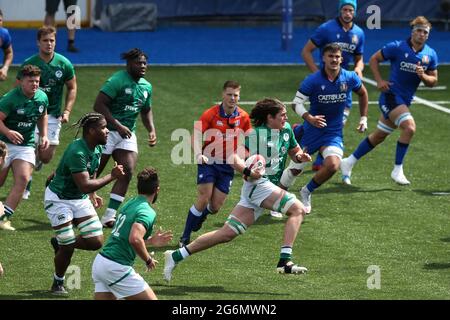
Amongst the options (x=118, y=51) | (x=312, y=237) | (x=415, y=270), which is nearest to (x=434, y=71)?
(x=312, y=237)

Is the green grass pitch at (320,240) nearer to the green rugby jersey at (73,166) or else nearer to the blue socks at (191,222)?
the blue socks at (191,222)

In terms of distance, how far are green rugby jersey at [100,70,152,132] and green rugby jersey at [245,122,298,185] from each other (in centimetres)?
257

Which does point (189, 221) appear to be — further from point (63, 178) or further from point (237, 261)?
point (63, 178)

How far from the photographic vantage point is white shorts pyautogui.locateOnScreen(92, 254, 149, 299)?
11734mm

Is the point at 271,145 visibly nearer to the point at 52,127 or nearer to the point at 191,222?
the point at 191,222

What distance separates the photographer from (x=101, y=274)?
11789 millimetres

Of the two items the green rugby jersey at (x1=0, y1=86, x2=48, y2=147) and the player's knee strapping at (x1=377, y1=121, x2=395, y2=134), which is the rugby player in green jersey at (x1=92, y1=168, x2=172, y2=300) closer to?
the green rugby jersey at (x1=0, y1=86, x2=48, y2=147)

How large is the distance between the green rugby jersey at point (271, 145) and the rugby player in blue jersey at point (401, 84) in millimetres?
4930

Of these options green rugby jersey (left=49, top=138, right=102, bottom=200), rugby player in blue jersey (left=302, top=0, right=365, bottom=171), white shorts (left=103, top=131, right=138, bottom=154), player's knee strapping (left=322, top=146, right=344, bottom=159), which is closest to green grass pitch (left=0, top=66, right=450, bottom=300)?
player's knee strapping (left=322, top=146, right=344, bottom=159)

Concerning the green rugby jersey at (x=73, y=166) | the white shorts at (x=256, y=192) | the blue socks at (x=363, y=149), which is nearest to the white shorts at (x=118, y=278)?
the green rugby jersey at (x=73, y=166)

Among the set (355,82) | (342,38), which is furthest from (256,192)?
(342,38)

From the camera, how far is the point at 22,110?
1551 cm

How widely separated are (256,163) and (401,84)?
5.97 meters
